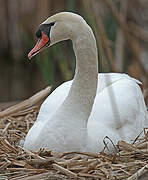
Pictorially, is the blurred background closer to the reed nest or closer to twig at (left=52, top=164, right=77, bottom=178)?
the reed nest

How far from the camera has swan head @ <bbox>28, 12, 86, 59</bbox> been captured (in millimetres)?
3043

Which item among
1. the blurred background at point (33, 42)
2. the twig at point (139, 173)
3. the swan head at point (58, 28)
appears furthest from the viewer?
the blurred background at point (33, 42)

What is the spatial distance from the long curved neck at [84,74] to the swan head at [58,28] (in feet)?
0.14

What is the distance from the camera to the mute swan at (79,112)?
3.05 metres

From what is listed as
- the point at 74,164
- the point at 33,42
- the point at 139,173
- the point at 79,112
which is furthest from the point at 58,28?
the point at 33,42

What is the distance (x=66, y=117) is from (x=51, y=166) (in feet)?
1.44

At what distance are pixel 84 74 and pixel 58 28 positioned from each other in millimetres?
290

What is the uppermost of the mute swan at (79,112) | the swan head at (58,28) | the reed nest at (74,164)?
the swan head at (58,28)

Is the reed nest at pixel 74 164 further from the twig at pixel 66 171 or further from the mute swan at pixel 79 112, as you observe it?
the mute swan at pixel 79 112

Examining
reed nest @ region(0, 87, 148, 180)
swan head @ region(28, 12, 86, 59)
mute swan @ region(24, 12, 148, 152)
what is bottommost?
reed nest @ region(0, 87, 148, 180)

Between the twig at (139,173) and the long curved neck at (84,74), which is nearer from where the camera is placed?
the twig at (139,173)

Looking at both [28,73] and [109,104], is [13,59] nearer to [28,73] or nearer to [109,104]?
[28,73]

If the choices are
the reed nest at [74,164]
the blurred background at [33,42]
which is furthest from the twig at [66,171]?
the blurred background at [33,42]

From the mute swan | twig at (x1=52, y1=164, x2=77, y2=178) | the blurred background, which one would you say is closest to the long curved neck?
the mute swan
